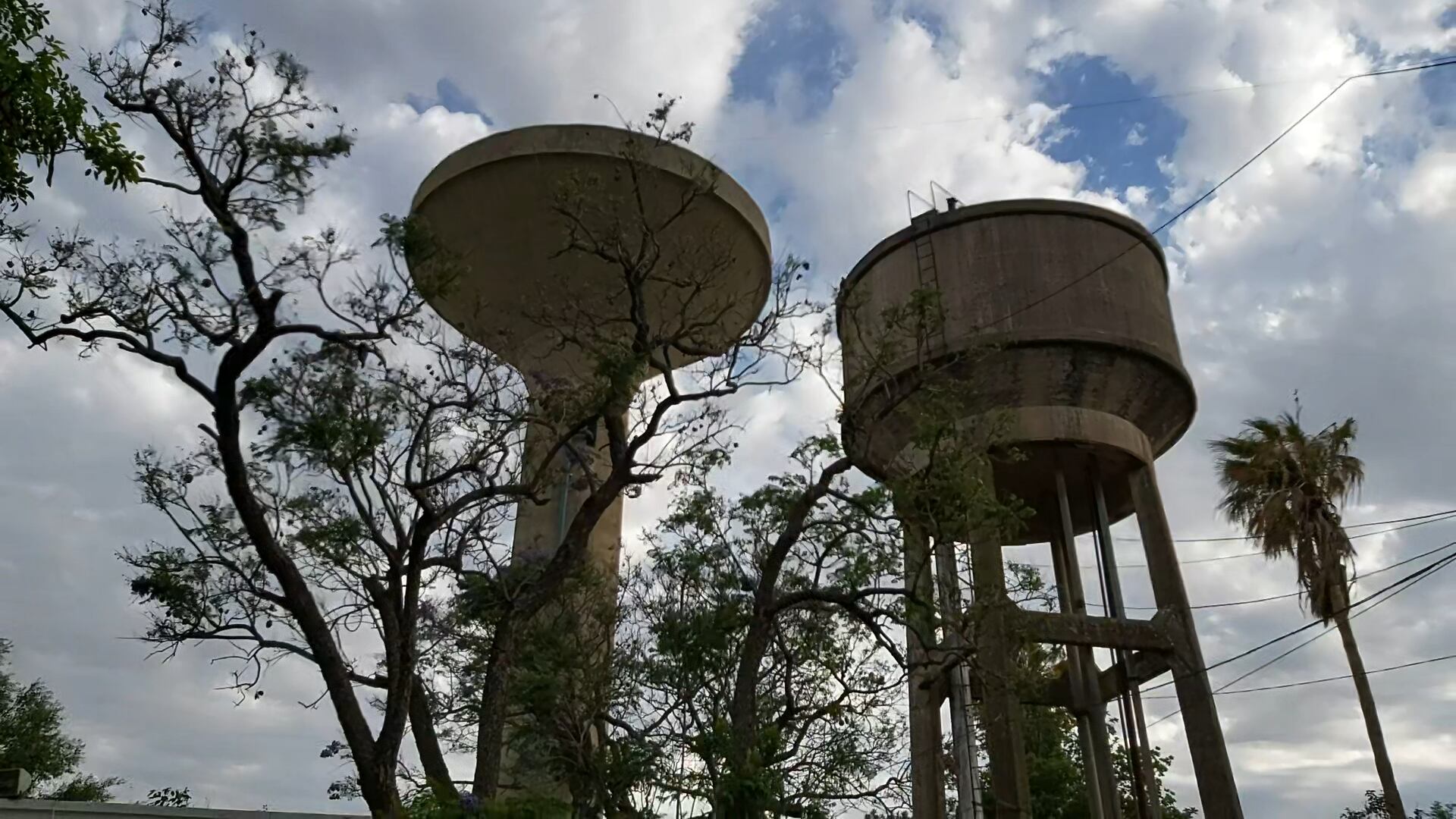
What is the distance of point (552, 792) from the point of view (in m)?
13.2

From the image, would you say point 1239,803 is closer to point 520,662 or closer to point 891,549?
point 891,549

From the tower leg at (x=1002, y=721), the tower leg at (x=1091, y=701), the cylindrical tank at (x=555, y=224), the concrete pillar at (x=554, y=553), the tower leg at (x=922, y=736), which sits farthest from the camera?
the tower leg at (x=1091, y=701)

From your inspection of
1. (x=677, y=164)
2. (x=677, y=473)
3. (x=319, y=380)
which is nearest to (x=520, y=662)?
(x=677, y=473)

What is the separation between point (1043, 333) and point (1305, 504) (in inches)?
163

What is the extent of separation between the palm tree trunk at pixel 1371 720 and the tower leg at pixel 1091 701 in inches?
136

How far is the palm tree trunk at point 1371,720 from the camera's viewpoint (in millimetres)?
12703

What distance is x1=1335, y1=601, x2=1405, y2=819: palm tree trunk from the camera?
1270 centimetres

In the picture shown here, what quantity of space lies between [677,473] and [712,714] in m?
2.50

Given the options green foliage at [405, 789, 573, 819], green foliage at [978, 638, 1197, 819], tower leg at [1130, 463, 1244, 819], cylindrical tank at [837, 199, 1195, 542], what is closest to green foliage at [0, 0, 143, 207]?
green foliage at [405, 789, 573, 819]

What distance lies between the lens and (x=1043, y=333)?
1411 centimetres

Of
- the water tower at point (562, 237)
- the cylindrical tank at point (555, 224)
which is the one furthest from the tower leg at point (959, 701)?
the cylindrical tank at point (555, 224)

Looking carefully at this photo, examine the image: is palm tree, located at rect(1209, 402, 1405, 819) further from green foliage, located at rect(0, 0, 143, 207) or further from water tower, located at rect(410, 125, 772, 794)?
green foliage, located at rect(0, 0, 143, 207)

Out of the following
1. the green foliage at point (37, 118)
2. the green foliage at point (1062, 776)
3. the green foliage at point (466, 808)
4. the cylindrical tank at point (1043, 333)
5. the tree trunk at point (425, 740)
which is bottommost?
the green foliage at point (466, 808)

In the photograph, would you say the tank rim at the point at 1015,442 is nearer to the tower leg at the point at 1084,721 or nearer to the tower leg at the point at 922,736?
the tower leg at the point at 922,736
